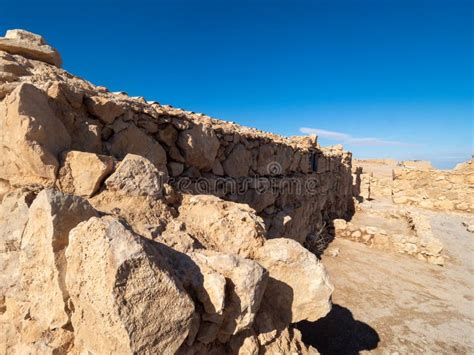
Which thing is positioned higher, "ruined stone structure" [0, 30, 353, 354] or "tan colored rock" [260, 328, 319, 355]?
"ruined stone structure" [0, 30, 353, 354]

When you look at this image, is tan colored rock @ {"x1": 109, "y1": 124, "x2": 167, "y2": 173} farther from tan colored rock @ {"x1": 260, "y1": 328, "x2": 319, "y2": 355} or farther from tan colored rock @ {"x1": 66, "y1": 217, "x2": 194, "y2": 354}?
tan colored rock @ {"x1": 260, "y1": 328, "x2": 319, "y2": 355}

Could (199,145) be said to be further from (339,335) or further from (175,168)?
(339,335)

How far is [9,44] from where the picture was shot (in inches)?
110

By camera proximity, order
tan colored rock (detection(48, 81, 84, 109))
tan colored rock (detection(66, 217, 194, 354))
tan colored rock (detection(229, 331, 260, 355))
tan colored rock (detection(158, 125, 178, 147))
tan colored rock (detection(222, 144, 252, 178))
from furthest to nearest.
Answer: tan colored rock (detection(222, 144, 252, 178)) → tan colored rock (detection(158, 125, 178, 147)) → tan colored rock (detection(48, 81, 84, 109)) → tan colored rock (detection(229, 331, 260, 355)) → tan colored rock (detection(66, 217, 194, 354))

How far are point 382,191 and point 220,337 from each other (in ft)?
63.5

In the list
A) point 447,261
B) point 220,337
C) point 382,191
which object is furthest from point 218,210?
point 382,191

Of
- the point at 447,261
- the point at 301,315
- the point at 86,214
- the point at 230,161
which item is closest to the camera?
the point at 86,214

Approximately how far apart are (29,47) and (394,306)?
6134 millimetres

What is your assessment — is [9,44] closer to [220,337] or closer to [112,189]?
[112,189]

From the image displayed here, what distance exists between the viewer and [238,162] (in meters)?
4.61

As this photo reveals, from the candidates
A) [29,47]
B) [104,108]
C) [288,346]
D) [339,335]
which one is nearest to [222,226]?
[288,346]

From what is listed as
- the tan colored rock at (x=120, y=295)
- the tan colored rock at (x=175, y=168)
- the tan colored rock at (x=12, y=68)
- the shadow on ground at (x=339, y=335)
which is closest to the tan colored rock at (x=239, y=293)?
the tan colored rock at (x=120, y=295)

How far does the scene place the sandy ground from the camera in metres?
3.69

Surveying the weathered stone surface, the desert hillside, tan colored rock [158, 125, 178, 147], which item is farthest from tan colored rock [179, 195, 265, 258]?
tan colored rock [158, 125, 178, 147]
